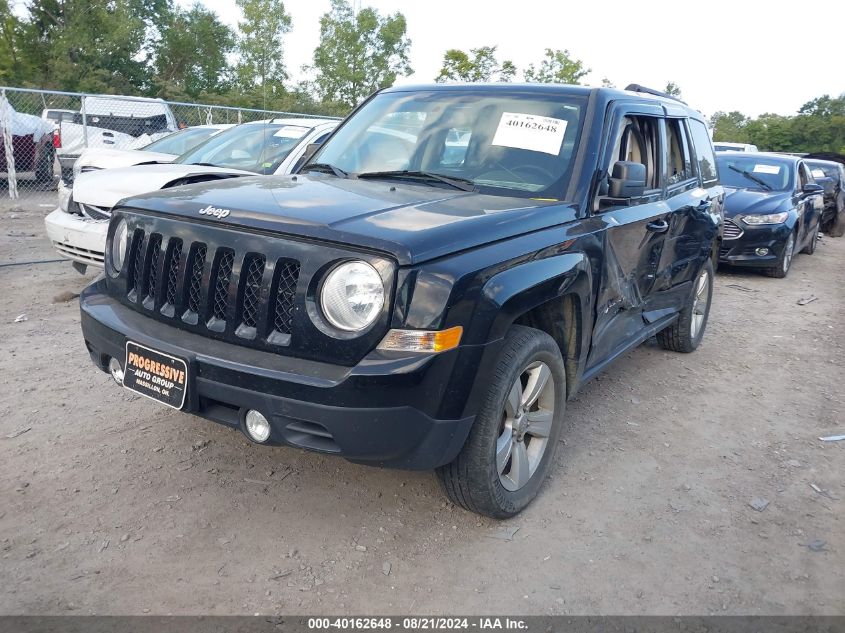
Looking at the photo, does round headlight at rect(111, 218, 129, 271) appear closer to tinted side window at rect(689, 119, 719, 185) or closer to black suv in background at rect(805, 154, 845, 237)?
tinted side window at rect(689, 119, 719, 185)

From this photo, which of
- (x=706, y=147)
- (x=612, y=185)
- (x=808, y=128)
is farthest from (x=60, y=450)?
(x=808, y=128)

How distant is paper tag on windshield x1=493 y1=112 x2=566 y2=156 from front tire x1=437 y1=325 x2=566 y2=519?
1.07m

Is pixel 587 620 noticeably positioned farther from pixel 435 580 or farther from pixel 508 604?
pixel 435 580

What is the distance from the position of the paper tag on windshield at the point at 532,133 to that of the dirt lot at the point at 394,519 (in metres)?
1.63

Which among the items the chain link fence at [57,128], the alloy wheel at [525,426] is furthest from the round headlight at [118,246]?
the chain link fence at [57,128]

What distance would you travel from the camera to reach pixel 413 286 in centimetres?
242

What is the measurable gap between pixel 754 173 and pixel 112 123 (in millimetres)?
12401

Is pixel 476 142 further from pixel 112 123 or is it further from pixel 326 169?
pixel 112 123

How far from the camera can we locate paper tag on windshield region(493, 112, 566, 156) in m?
3.55

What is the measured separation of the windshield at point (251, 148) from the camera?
22.1 feet

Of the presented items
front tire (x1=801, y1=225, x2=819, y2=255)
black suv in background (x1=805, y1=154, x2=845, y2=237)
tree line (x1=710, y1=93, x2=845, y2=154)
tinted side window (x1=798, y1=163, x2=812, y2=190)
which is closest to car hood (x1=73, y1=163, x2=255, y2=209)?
tinted side window (x1=798, y1=163, x2=812, y2=190)

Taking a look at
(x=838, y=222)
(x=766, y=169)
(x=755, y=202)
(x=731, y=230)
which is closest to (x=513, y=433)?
(x=731, y=230)

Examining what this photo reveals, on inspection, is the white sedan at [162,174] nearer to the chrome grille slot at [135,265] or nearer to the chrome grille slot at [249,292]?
the chrome grille slot at [135,265]

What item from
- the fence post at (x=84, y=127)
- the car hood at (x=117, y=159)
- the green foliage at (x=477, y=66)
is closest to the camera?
the car hood at (x=117, y=159)
